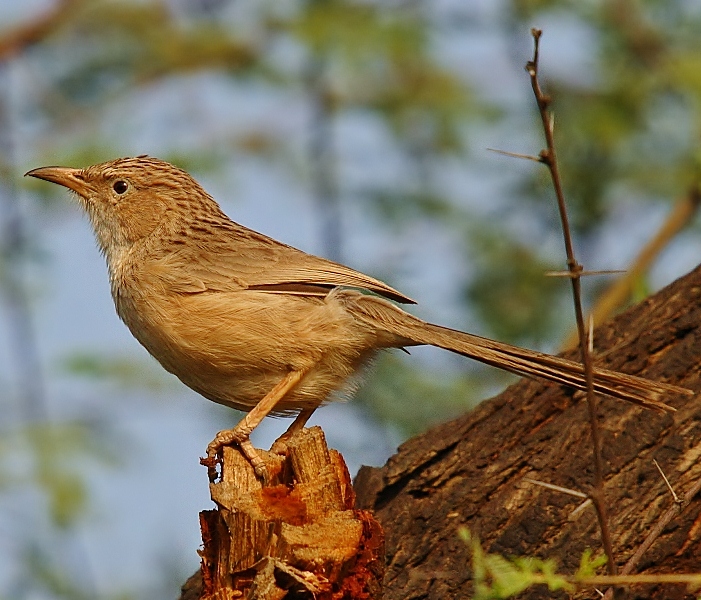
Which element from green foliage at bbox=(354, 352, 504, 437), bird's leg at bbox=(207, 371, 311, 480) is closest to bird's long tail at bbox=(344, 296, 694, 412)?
bird's leg at bbox=(207, 371, 311, 480)

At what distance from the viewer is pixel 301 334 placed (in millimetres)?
5934

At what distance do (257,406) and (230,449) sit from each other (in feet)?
2.02

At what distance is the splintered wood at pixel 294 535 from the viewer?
438 centimetres

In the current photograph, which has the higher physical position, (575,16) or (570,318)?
(575,16)

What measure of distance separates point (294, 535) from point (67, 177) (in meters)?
3.37

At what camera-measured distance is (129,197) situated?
6.88 m

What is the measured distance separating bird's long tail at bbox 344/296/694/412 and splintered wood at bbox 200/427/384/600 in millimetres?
1046

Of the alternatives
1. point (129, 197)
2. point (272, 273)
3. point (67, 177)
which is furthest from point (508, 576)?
point (67, 177)

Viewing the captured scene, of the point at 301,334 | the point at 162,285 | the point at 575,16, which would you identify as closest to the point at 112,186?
the point at 162,285

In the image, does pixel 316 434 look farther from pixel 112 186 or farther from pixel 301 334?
pixel 112 186

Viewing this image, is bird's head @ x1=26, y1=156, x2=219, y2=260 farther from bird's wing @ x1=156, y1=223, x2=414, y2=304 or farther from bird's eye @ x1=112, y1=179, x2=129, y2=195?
bird's wing @ x1=156, y1=223, x2=414, y2=304

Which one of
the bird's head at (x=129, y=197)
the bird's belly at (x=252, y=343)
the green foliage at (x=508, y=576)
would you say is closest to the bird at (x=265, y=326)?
the bird's belly at (x=252, y=343)

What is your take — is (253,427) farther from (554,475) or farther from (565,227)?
(565,227)

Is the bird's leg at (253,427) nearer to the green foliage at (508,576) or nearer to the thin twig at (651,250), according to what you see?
the green foliage at (508,576)
